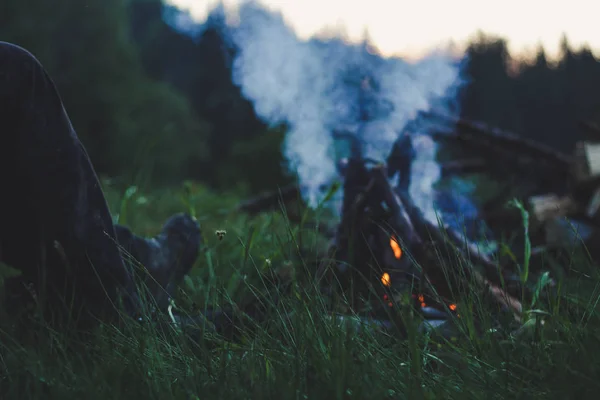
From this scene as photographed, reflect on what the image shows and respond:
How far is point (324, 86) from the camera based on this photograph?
340 cm

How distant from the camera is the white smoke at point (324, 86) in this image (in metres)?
3.34

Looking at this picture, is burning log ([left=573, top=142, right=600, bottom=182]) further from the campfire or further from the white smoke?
the white smoke

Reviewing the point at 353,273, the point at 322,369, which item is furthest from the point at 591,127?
the point at 322,369

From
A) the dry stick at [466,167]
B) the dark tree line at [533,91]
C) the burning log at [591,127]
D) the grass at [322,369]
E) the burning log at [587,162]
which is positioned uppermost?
the dark tree line at [533,91]

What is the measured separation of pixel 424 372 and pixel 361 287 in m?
1.13

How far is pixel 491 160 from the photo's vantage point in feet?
18.5

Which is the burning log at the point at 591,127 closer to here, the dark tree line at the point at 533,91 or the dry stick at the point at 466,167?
the dry stick at the point at 466,167

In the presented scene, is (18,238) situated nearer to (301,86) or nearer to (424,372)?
(424,372)

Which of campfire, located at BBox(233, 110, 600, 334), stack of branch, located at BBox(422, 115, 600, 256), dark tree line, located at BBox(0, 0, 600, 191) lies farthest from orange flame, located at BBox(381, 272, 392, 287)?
dark tree line, located at BBox(0, 0, 600, 191)

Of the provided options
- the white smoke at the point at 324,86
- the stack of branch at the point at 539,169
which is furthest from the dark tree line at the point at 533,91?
→ the white smoke at the point at 324,86

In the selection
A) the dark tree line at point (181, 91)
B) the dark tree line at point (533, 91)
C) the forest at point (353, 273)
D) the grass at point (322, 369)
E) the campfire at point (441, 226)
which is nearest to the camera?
the grass at point (322, 369)

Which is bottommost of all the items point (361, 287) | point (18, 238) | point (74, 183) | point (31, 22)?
point (361, 287)

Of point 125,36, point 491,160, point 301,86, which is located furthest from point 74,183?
point 125,36

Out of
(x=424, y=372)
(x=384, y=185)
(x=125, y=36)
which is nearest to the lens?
(x=424, y=372)
